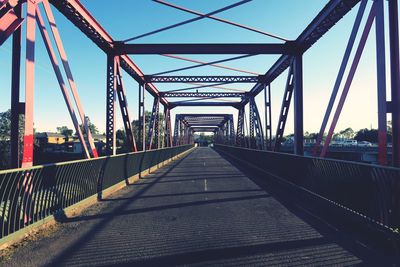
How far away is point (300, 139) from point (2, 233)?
1178 centimetres

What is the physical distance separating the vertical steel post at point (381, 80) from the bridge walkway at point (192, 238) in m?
2.52

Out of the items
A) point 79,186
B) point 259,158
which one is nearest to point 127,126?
point 259,158

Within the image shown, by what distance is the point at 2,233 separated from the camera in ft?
16.8

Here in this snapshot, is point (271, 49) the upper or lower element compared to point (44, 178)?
upper

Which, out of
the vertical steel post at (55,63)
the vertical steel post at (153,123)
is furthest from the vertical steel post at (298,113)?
the vertical steel post at (153,123)

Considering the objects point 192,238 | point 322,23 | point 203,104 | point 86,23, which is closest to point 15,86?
point 86,23

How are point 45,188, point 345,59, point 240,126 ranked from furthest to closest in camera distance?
point 240,126 → point 345,59 → point 45,188

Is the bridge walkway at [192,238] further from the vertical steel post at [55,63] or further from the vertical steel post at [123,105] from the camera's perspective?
the vertical steel post at [123,105]

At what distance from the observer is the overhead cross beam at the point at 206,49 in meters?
14.2

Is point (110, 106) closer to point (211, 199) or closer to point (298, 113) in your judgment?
point (211, 199)

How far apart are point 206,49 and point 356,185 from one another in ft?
31.5

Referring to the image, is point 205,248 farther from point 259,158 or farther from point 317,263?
point 259,158

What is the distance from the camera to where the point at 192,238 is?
18.6 feet

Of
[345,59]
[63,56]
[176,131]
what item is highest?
[63,56]
